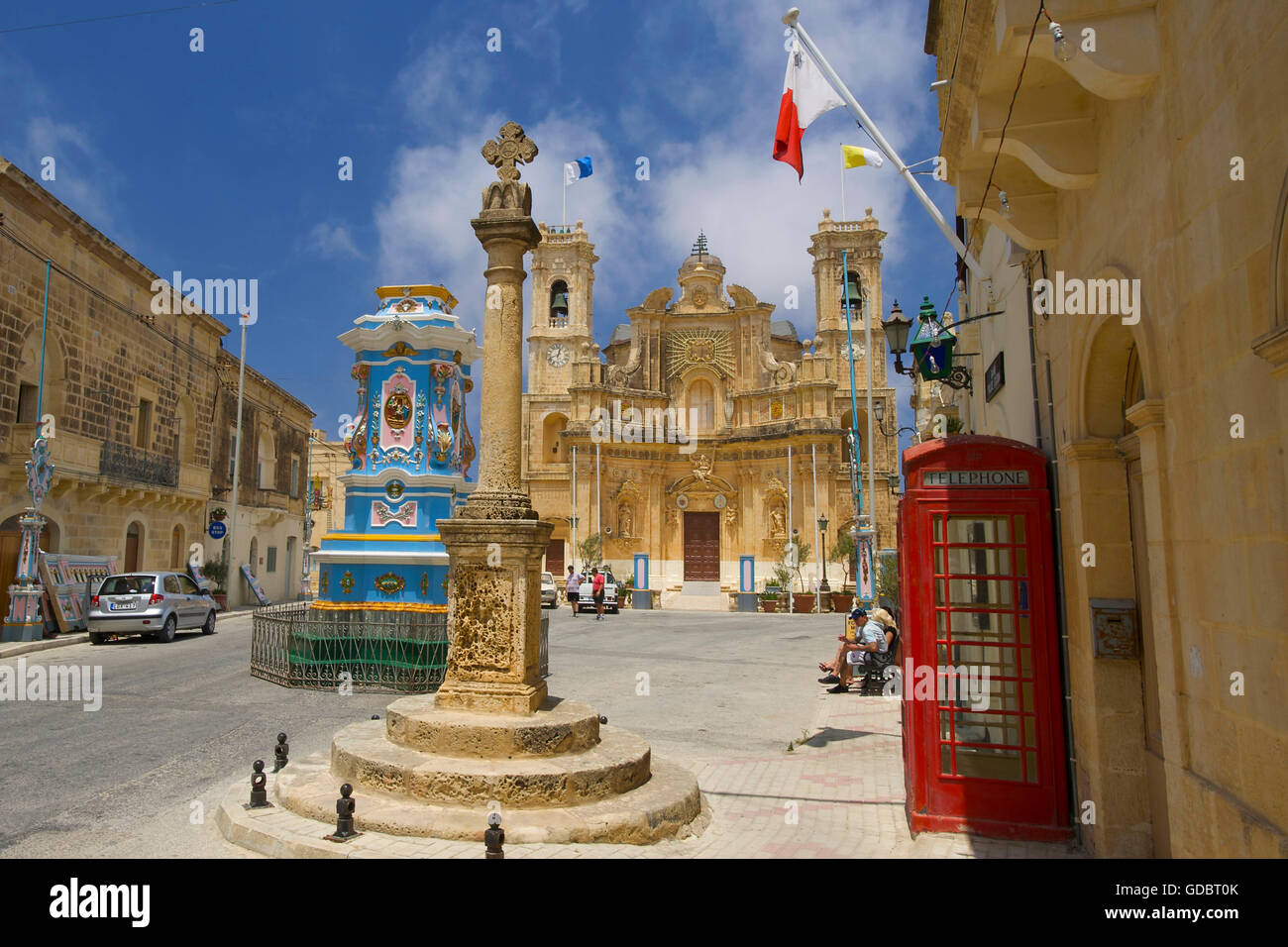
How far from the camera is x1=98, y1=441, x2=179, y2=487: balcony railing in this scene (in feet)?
73.8

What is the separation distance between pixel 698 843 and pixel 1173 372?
13.6 feet

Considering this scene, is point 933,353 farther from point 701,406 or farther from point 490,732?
point 701,406

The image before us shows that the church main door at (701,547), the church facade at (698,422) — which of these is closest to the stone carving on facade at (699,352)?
the church facade at (698,422)

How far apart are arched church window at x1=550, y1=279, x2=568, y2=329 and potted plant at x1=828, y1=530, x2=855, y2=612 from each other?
18.2 meters

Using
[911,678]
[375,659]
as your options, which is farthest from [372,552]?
[911,678]

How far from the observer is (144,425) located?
25.6 m

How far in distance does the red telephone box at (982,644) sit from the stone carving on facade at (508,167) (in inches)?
164

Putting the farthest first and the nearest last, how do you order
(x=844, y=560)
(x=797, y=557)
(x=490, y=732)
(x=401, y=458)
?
1. (x=797, y=557)
2. (x=844, y=560)
3. (x=401, y=458)
4. (x=490, y=732)

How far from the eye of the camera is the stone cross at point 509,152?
756 centimetres

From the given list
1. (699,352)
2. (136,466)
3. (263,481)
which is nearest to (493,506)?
(136,466)

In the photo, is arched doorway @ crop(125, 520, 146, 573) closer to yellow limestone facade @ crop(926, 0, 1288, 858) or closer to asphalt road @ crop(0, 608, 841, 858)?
asphalt road @ crop(0, 608, 841, 858)

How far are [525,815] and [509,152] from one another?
573cm

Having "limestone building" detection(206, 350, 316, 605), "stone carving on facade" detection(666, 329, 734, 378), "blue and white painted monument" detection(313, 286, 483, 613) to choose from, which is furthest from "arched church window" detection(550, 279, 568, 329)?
"blue and white painted monument" detection(313, 286, 483, 613)

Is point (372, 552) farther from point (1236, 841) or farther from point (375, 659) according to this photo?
point (1236, 841)
